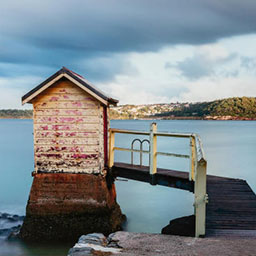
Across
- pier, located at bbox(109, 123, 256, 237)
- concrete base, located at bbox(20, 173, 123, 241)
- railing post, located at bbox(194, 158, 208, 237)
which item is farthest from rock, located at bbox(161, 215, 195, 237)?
concrete base, located at bbox(20, 173, 123, 241)

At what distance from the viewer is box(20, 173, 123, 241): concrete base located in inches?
353

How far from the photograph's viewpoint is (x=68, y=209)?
29.7ft

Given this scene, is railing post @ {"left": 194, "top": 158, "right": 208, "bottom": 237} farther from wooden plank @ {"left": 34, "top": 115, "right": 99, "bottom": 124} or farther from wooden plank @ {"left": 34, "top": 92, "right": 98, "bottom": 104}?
wooden plank @ {"left": 34, "top": 92, "right": 98, "bottom": 104}

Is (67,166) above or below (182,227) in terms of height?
above

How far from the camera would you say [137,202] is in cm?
1423

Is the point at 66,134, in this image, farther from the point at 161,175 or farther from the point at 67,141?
the point at 161,175

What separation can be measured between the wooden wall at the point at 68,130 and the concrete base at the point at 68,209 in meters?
0.38

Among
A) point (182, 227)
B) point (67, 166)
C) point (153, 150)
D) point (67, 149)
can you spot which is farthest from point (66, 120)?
point (182, 227)

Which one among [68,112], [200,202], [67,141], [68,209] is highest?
[68,112]

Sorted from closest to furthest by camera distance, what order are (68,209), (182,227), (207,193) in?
1. (182,227)
2. (207,193)
3. (68,209)

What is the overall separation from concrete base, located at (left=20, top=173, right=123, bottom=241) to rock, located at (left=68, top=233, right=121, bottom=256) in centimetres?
358

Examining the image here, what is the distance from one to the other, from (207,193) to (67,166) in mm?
3936

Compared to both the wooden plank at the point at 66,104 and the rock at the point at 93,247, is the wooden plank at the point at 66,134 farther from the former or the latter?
the rock at the point at 93,247

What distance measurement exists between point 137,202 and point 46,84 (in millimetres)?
7522
